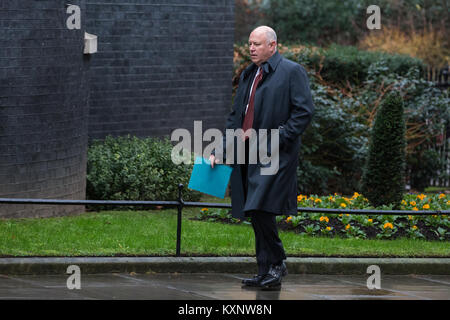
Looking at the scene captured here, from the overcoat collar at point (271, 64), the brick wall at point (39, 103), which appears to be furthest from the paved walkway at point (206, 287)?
the brick wall at point (39, 103)

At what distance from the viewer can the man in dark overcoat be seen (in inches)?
269

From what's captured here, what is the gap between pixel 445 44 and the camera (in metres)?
26.7

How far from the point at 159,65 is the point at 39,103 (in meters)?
3.58

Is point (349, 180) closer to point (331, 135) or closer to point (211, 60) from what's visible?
point (331, 135)

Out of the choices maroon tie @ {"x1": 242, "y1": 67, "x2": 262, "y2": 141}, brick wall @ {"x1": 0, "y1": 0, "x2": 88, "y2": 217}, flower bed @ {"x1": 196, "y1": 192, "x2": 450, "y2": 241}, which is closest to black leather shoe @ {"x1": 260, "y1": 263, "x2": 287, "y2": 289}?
maroon tie @ {"x1": 242, "y1": 67, "x2": 262, "y2": 141}

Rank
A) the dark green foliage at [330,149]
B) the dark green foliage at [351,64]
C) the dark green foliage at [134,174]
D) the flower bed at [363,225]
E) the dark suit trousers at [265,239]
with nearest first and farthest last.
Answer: the dark suit trousers at [265,239] → the flower bed at [363,225] → the dark green foliage at [134,174] → the dark green foliage at [330,149] → the dark green foliage at [351,64]

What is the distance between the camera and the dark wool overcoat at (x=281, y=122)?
682cm

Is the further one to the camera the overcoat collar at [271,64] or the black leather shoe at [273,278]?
the black leather shoe at [273,278]

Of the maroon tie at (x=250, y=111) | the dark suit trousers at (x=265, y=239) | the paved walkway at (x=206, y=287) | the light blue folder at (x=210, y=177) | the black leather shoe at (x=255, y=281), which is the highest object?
the maroon tie at (x=250, y=111)

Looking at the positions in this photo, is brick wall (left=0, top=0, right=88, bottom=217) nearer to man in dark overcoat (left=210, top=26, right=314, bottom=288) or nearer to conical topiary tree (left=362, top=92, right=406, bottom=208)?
man in dark overcoat (left=210, top=26, right=314, bottom=288)

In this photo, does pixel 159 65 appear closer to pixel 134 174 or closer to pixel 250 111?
pixel 134 174

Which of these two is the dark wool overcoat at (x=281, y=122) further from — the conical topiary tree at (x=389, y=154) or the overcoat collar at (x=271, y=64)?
the conical topiary tree at (x=389, y=154)

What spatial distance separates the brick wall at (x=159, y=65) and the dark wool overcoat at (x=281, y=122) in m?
5.99

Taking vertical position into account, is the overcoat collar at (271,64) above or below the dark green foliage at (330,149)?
above
